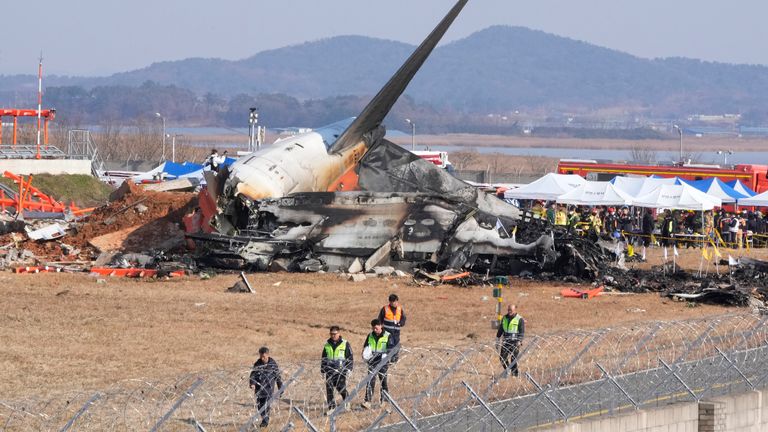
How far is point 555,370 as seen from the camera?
60.1ft

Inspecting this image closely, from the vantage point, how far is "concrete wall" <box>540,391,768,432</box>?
17984 mm

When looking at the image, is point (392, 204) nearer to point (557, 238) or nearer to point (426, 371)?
point (557, 238)

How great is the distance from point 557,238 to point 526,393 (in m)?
22.3

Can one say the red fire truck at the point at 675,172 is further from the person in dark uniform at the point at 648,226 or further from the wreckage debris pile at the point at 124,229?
the wreckage debris pile at the point at 124,229

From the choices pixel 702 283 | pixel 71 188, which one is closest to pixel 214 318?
pixel 702 283

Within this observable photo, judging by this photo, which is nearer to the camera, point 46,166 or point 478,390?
point 478,390

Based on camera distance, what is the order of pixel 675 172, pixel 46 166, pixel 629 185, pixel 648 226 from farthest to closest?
1. pixel 46 166
2. pixel 675 172
3. pixel 629 185
4. pixel 648 226

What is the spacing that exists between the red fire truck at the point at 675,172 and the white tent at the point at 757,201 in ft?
37.4

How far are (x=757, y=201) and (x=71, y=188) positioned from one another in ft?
126

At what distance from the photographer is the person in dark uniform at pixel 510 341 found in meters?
17.9

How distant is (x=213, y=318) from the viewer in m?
30.3

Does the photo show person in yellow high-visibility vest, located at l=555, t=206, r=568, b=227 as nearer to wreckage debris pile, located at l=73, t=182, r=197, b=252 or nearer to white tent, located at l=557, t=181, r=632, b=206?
white tent, located at l=557, t=181, r=632, b=206

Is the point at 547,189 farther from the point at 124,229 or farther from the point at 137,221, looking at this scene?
the point at 124,229

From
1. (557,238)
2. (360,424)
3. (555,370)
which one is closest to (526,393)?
(555,370)
